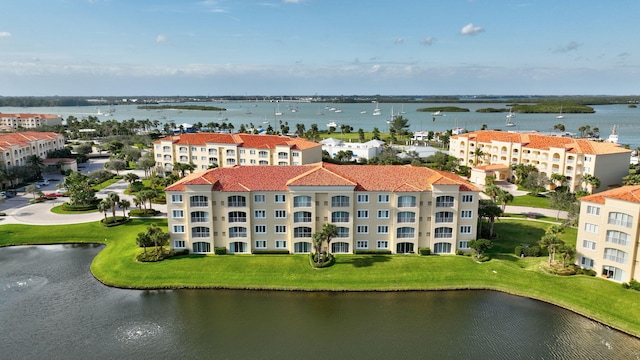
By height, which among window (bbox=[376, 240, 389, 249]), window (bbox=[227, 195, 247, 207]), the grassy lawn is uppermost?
window (bbox=[227, 195, 247, 207])

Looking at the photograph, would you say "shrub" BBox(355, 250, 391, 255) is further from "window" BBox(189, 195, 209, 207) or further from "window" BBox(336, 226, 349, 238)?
"window" BBox(189, 195, 209, 207)

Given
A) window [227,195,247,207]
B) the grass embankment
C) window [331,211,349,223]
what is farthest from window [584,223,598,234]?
window [227,195,247,207]

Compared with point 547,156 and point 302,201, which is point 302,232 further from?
point 547,156

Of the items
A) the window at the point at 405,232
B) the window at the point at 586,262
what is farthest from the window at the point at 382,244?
→ the window at the point at 586,262

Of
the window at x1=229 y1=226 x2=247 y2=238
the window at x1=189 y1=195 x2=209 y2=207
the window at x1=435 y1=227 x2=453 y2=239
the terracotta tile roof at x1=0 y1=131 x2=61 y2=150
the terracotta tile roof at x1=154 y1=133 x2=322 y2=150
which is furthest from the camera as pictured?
the terracotta tile roof at x1=0 y1=131 x2=61 y2=150

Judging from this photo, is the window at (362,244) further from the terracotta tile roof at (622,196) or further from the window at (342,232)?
the terracotta tile roof at (622,196)

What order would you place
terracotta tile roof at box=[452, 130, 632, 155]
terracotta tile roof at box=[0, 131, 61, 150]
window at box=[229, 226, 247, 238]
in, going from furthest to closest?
terracotta tile roof at box=[0, 131, 61, 150] < terracotta tile roof at box=[452, 130, 632, 155] < window at box=[229, 226, 247, 238]

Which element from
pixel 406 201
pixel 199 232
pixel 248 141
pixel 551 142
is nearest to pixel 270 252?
pixel 199 232
